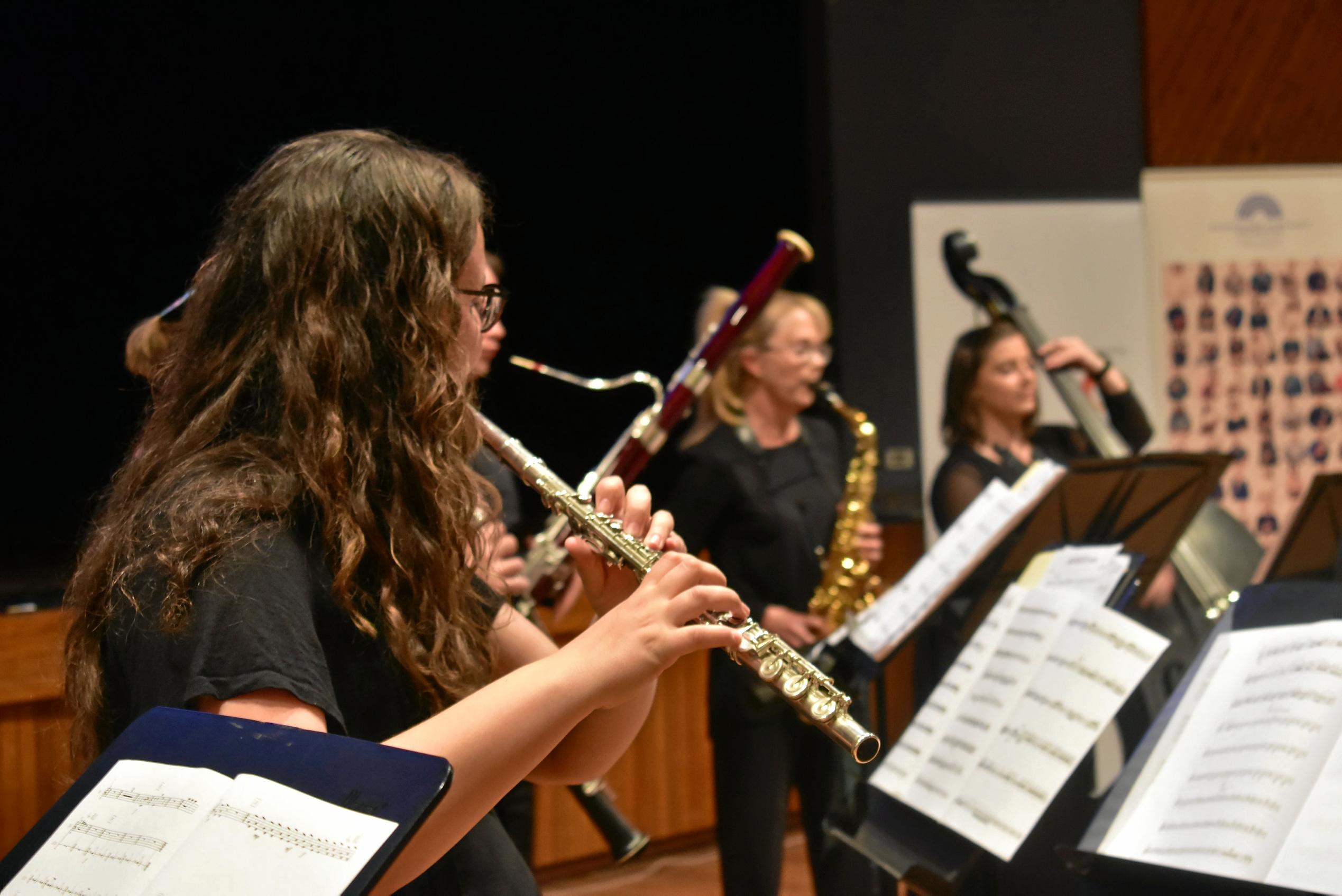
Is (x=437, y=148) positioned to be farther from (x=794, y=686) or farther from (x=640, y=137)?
(x=794, y=686)

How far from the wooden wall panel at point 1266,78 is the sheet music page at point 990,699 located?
356 cm

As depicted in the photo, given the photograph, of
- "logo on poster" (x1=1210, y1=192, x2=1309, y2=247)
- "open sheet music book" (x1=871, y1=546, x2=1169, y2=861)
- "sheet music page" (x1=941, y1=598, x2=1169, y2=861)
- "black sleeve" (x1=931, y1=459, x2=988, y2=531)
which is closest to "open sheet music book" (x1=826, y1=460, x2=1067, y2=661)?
"open sheet music book" (x1=871, y1=546, x2=1169, y2=861)

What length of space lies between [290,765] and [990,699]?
1023 mm

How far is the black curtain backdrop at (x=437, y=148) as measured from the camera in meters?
3.25

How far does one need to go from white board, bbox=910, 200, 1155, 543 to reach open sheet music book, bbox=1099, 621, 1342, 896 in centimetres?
284

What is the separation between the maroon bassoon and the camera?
7.75ft

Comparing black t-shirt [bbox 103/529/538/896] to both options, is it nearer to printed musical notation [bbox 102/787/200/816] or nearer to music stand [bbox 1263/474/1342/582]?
printed musical notation [bbox 102/787/200/816]

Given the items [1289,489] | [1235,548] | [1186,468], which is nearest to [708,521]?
[1186,468]

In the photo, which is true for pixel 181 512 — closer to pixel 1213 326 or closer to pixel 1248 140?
pixel 1213 326

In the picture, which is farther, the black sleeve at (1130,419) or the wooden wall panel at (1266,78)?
the wooden wall panel at (1266,78)

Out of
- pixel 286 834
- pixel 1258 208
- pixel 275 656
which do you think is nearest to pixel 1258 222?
pixel 1258 208

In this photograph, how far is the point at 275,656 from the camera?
3.03ft

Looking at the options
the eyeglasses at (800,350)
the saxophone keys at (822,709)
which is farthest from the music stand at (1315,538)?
the eyeglasses at (800,350)

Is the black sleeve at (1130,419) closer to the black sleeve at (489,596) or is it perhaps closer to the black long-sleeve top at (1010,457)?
the black long-sleeve top at (1010,457)
